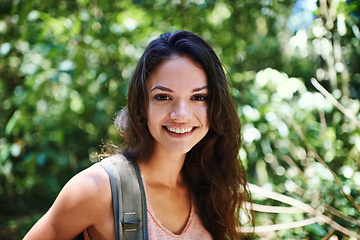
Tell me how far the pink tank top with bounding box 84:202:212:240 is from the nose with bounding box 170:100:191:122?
39cm

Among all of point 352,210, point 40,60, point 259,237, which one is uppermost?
point 40,60

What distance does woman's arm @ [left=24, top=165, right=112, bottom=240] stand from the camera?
126 centimetres

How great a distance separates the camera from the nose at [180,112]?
4.42 feet

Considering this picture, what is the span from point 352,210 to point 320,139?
0.49m

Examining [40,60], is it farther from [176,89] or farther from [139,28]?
[176,89]

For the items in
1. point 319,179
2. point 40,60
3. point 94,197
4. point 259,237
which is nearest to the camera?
point 94,197

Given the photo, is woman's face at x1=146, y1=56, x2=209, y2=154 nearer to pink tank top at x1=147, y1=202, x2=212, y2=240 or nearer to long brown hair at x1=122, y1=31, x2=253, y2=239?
long brown hair at x1=122, y1=31, x2=253, y2=239

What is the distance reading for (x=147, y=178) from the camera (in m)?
1.55

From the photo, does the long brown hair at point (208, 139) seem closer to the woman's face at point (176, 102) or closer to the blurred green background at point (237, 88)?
the woman's face at point (176, 102)

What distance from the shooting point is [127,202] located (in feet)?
4.38

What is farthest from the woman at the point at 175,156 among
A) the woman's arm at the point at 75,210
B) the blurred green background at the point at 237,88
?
the blurred green background at the point at 237,88

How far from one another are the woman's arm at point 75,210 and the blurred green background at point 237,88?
1.11m

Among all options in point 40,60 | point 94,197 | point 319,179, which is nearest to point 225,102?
point 94,197

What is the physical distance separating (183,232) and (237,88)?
4.79 feet
